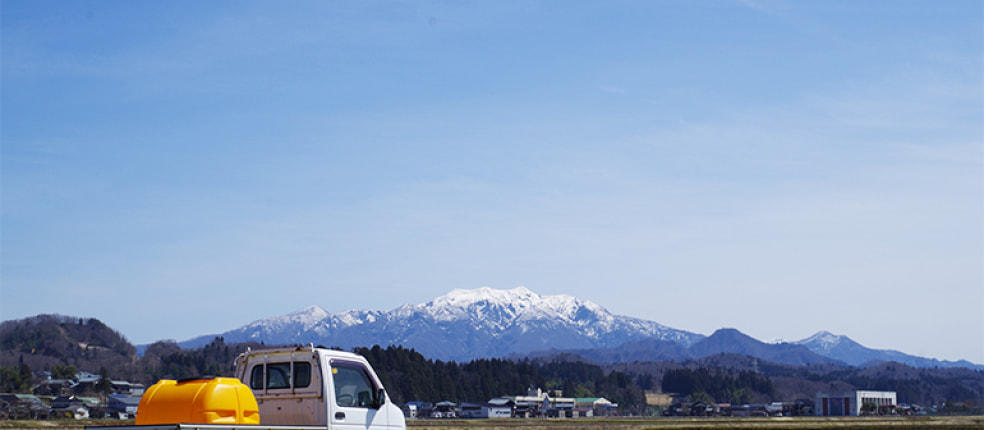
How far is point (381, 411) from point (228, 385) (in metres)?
4.41

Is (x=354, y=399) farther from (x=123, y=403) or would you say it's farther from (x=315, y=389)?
(x=123, y=403)

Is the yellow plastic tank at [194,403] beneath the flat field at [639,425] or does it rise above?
above

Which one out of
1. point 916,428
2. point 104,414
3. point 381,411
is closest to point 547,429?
point 916,428

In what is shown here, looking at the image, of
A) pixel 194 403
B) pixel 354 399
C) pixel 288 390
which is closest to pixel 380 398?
pixel 354 399

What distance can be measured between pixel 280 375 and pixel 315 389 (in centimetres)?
127

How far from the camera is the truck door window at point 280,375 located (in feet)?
70.0

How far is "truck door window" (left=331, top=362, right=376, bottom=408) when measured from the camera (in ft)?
70.2

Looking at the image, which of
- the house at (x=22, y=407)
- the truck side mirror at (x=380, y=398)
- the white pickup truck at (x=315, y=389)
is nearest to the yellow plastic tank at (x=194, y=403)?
the white pickup truck at (x=315, y=389)

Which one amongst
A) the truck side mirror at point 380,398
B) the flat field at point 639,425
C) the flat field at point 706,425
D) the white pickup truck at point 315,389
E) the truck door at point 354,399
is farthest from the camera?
the flat field at point 706,425

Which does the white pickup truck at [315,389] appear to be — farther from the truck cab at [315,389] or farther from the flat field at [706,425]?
the flat field at [706,425]

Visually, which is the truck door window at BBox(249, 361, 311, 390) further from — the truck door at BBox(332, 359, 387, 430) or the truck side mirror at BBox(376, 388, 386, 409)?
the truck side mirror at BBox(376, 388, 386, 409)

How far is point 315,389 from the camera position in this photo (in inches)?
826

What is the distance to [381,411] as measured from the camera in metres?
22.1

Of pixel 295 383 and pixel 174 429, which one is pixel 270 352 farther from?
pixel 174 429
